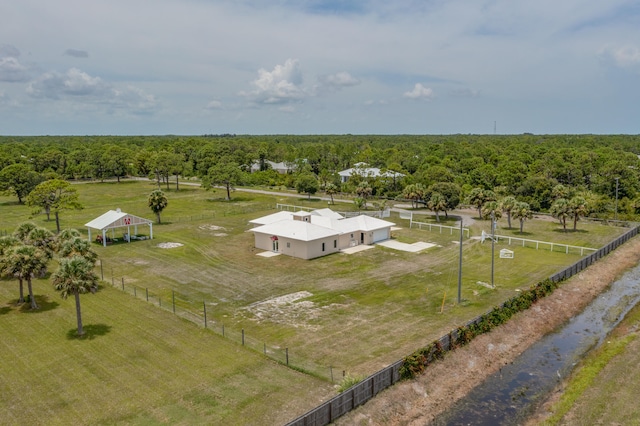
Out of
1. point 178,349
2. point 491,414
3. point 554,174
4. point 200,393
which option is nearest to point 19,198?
point 178,349

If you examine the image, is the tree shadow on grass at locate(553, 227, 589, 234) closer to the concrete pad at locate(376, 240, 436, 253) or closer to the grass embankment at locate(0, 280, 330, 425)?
the concrete pad at locate(376, 240, 436, 253)

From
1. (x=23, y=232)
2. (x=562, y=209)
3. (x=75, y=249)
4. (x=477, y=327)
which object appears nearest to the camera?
(x=477, y=327)

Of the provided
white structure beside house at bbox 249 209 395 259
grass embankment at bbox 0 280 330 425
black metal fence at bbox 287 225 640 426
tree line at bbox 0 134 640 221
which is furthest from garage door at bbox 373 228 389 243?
grass embankment at bbox 0 280 330 425

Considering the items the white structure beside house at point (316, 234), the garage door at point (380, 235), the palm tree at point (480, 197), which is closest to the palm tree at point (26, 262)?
the white structure beside house at point (316, 234)

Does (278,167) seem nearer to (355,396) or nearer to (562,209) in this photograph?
(562,209)

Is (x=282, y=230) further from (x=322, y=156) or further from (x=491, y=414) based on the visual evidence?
(x=322, y=156)

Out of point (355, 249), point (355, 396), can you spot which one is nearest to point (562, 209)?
A: point (355, 249)
